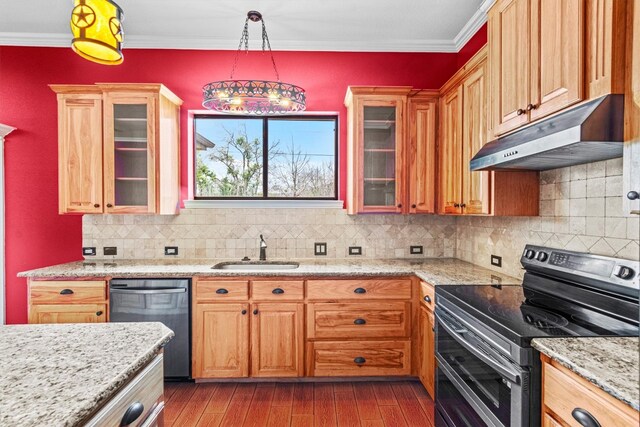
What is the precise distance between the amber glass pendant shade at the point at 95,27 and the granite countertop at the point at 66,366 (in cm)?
105

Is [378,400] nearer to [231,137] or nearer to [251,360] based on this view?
[251,360]

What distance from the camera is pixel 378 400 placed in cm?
246

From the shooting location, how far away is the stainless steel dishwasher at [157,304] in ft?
8.46

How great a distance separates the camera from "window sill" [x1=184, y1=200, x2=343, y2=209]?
3229 millimetres

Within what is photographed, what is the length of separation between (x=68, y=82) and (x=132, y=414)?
339 cm

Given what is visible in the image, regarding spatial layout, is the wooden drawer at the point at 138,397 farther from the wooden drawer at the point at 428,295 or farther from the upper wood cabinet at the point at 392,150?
the upper wood cabinet at the point at 392,150

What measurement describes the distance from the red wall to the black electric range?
5.77ft

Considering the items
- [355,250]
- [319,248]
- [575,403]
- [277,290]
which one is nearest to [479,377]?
[575,403]

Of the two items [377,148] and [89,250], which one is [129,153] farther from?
[377,148]

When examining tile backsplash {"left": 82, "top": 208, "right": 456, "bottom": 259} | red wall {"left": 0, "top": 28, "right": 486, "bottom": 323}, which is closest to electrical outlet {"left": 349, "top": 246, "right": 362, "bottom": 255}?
tile backsplash {"left": 82, "top": 208, "right": 456, "bottom": 259}

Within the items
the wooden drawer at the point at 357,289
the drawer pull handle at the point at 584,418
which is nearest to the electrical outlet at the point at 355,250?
the wooden drawer at the point at 357,289

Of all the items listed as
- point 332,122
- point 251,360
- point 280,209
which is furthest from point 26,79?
point 251,360

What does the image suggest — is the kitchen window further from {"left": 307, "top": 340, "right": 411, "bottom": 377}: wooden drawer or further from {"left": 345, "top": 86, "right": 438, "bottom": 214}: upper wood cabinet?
{"left": 307, "top": 340, "right": 411, "bottom": 377}: wooden drawer

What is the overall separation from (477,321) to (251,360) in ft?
5.69
